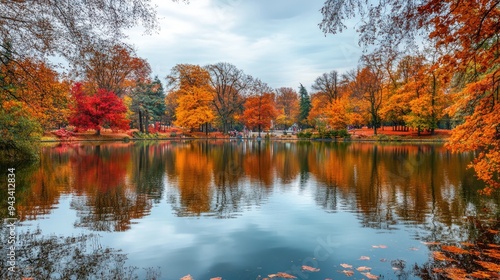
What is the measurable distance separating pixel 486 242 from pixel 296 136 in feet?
191

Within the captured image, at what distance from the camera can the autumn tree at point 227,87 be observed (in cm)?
6700

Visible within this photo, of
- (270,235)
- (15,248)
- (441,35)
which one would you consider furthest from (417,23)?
(15,248)

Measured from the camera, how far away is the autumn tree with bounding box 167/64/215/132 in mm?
63719

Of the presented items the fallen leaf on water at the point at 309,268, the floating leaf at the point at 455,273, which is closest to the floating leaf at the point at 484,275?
the floating leaf at the point at 455,273

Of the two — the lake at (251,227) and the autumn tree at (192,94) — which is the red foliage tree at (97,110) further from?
the lake at (251,227)

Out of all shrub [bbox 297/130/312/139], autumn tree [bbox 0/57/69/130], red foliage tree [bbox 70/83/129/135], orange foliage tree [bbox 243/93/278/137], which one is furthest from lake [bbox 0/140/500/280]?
orange foliage tree [bbox 243/93/278/137]

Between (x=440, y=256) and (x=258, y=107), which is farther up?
(x=258, y=107)

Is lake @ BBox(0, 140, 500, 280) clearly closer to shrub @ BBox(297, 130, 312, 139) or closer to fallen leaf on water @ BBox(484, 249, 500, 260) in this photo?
fallen leaf on water @ BBox(484, 249, 500, 260)

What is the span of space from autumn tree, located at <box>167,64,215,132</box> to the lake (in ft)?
153

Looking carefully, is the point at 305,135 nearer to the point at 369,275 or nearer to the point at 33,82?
the point at 33,82

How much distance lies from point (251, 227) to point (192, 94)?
57.4 metres

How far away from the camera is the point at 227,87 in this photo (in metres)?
72.0

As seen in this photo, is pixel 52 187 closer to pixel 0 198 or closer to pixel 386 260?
pixel 0 198

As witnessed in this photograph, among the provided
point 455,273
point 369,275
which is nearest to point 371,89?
point 455,273
